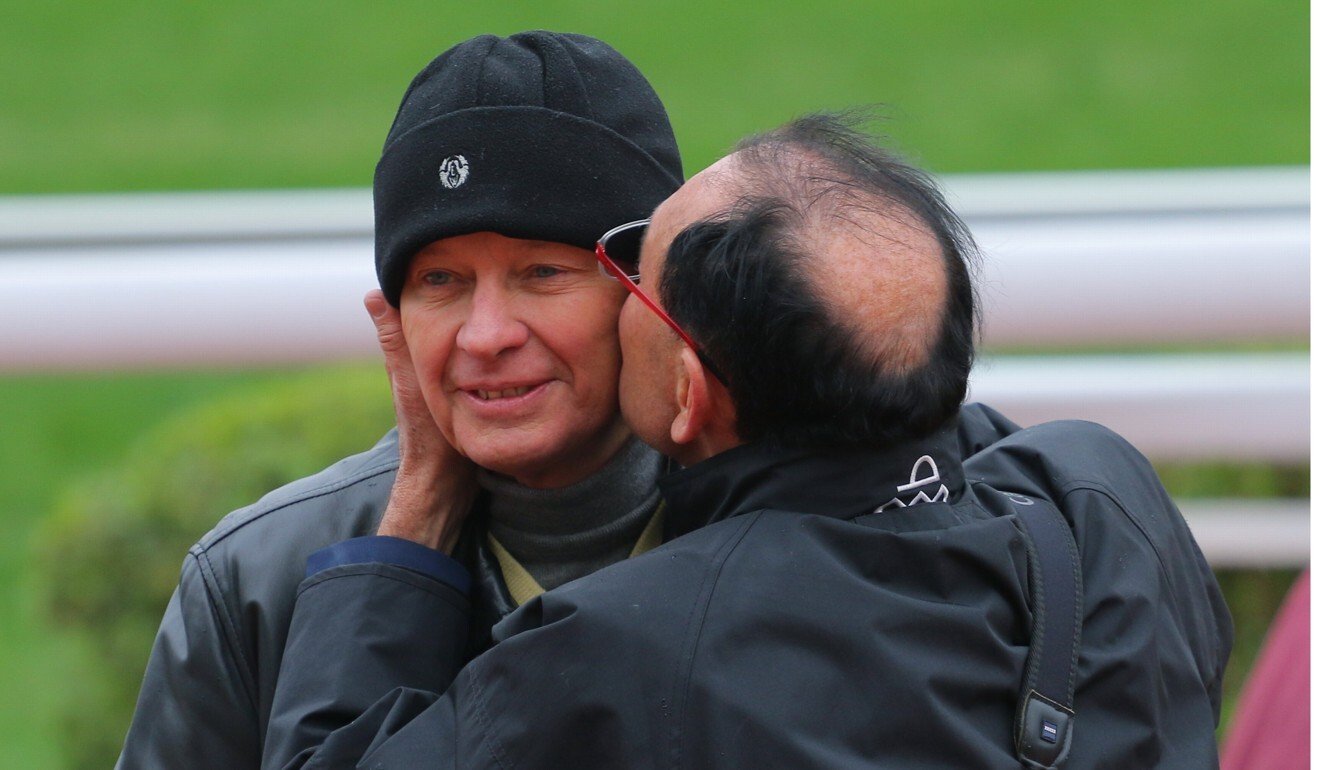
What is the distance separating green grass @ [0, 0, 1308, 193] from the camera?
12.9m

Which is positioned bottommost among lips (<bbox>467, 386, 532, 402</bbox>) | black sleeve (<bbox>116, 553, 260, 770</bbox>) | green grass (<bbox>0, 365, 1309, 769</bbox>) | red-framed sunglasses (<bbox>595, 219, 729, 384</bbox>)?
green grass (<bbox>0, 365, 1309, 769</bbox>)

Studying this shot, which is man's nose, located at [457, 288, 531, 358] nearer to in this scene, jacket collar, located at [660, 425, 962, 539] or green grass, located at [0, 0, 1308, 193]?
jacket collar, located at [660, 425, 962, 539]

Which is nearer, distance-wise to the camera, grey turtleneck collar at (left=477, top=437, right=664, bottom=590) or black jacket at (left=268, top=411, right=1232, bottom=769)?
black jacket at (left=268, top=411, right=1232, bottom=769)

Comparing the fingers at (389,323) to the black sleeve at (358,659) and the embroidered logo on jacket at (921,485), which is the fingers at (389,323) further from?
the embroidered logo on jacket at (921,485)

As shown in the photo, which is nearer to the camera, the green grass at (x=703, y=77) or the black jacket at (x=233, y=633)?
the black jacket at (x=233, y=633)

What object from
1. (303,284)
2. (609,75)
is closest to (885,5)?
(303,284)

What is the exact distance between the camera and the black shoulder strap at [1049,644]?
178cm

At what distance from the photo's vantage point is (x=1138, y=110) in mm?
13406

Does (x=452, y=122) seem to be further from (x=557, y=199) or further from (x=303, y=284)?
(x=303, y=284)

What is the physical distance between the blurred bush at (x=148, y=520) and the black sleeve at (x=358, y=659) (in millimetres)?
2238

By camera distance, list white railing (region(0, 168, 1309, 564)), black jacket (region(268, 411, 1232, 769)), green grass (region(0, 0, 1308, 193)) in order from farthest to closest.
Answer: green grass (region(0, 0, 1308, 193)) → white railing (region(0, 168, 1309, 564)) → black jacket (region(268, 411, 1232, 769))

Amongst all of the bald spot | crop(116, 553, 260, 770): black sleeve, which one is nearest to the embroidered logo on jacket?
the bald spot

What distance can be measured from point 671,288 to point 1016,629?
1.73ft

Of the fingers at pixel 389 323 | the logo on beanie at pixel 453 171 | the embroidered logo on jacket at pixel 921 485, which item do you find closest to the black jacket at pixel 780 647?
the embroidered logo on jacket at pixel 921 485
